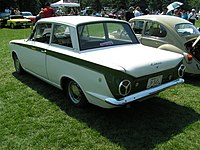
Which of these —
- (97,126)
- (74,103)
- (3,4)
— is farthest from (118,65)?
(3,4)

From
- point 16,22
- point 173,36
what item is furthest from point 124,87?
point 16,22

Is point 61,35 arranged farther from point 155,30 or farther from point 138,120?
point 155,30

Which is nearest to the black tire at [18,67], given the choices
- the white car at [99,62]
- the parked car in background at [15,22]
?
the white car at [99,62]

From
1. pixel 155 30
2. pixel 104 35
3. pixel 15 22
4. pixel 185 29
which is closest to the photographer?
pixel 104 35

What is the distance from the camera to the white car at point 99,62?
3.61 metres

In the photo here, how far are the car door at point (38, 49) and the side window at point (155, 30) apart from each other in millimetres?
3097

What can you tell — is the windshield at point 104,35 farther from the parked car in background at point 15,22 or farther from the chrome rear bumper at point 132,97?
the parked car in background at point 15,22

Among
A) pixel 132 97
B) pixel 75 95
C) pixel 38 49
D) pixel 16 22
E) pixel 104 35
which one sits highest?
pixel 104 35

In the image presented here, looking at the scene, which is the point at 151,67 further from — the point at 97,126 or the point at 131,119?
the point at 97,126

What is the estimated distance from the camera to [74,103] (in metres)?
4.66

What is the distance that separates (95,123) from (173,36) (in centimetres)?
348

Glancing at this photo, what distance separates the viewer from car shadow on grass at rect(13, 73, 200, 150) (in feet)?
11.9

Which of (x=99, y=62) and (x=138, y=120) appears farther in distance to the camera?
(x=138, y=120)

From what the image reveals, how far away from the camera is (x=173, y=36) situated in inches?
252
